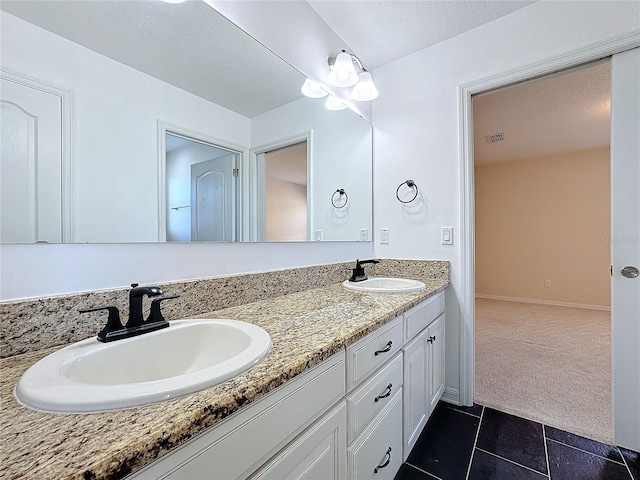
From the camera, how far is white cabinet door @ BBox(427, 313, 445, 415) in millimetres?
1555

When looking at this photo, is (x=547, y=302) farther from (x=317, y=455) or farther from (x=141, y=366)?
(x=141, y=366)

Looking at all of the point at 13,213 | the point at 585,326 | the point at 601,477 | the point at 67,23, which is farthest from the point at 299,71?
the point at 585,326

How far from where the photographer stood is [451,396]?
1.83m

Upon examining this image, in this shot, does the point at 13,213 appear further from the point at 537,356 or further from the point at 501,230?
the point at 501,230

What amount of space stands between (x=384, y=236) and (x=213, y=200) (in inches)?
51.7

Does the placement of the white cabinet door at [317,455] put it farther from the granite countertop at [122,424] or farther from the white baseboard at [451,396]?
the white baseboard at [451,396]

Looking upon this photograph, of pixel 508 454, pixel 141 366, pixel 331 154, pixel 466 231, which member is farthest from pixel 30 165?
pixel 508 454

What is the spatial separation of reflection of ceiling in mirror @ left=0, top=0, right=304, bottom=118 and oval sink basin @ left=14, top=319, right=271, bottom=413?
2.74 ft

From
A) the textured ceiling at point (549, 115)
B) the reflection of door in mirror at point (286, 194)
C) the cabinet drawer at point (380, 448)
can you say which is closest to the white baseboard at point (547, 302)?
the textured ceiling at point (549, 115)

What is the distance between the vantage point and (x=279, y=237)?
145 cm

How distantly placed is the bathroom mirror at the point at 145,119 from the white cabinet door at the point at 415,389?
79 cm

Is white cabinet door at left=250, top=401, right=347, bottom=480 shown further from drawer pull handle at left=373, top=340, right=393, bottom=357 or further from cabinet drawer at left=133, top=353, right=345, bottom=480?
drawer pull handle at left=373, top=340, right=393, bottom=357

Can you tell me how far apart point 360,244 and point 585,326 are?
3181mm

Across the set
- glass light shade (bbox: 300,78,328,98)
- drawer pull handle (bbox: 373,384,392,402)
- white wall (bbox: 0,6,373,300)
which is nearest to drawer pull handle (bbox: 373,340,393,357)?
drawer pull handle (bbox: 373,384,392,402)
